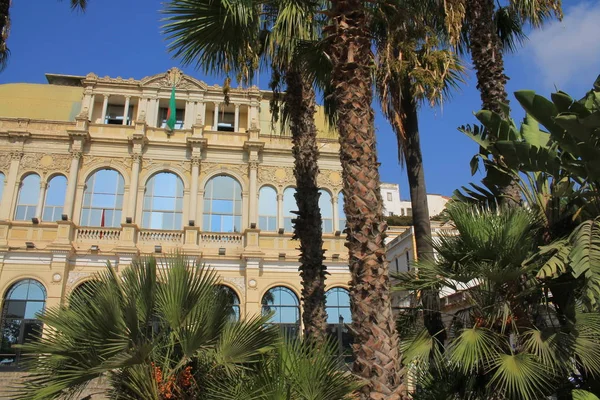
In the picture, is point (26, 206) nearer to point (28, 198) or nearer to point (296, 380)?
point (28, 198)

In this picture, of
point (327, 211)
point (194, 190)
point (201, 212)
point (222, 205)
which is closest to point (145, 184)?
point (194, 190)

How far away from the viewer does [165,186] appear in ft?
87.8

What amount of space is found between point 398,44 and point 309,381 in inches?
230

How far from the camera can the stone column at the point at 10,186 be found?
24.8 meters

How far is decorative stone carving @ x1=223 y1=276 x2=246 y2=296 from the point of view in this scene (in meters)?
24.8

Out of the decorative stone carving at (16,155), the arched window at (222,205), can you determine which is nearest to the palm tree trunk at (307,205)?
the arched window at (222,205)

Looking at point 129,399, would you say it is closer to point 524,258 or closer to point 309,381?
point 309,381

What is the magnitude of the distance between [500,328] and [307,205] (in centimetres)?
371

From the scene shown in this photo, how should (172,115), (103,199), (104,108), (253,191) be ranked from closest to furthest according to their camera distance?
1. (103,199)
2. (253,191)
3. (172,115)
4. (104,108)

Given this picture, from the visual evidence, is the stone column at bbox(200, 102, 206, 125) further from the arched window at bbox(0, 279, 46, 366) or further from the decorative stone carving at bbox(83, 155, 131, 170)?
the arched window at bbox(0, 279, 46, 366)

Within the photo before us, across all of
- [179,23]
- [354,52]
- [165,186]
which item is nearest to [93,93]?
[165,186]

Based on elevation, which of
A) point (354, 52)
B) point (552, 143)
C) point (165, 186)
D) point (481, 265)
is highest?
point (165, 186)

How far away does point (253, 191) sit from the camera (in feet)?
88.3

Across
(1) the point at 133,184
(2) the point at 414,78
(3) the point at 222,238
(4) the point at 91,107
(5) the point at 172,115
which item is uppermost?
(4) the point at 91,107
